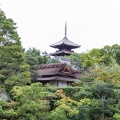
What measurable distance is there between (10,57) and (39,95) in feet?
12.4

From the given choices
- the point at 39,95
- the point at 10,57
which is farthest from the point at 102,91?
the point at 10,57

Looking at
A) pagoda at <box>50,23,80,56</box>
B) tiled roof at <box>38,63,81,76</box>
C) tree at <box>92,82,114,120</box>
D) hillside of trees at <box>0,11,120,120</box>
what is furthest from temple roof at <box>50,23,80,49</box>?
tree at <box>92,82,114,120</box>

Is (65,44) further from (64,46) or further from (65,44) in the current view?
(64,46)

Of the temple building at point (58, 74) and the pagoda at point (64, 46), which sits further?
the pagoda at point (64, 46)

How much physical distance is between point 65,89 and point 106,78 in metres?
2.80

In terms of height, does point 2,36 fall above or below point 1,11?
below

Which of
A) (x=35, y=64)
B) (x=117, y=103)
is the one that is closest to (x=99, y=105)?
(x=117, y=103)

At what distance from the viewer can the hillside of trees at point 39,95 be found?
14.2 metres

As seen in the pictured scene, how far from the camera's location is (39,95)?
14.3m

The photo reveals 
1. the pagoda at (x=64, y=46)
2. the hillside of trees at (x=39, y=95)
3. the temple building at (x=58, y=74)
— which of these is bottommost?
the hillside of trees at (x=39, y=95)

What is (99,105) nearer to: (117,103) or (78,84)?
(117,103)

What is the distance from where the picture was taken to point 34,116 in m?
14.2

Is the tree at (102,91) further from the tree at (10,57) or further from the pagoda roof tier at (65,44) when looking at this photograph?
the pagoda roof tier at (65,44)

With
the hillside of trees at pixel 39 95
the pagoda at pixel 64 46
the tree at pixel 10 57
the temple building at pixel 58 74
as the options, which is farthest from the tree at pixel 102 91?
the pagoda at pixel 64 46
